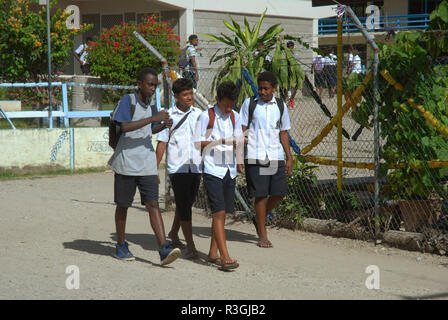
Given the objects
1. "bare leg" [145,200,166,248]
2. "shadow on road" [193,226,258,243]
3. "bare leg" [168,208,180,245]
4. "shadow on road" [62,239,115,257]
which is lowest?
"shadow on road" [193,226,258,243]

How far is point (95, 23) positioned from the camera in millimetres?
22812

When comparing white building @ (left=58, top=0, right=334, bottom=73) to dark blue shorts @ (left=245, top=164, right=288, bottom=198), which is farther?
white building @ (left=58, top=0, right=334, bottom=73)

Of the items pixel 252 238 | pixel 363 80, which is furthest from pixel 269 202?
pixel 363 80

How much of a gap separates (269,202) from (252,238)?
586 mm

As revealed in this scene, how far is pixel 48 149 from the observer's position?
12.3m

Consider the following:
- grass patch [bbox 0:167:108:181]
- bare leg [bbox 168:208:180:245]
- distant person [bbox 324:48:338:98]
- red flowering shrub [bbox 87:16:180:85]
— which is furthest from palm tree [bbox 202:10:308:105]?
red flowering shrub [bbox 87:16:180:85]

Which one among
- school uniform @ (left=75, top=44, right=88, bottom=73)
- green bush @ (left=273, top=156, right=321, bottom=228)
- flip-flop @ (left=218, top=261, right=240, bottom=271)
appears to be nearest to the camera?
flip-flop @ (left=218, top=261, right=240, bottom=271)

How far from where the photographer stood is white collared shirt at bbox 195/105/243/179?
242 inches

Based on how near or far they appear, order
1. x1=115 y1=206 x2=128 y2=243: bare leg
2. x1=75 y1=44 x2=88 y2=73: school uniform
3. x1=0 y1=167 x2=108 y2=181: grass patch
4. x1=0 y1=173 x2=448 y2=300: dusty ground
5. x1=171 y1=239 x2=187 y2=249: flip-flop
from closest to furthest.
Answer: x1=0 y1=173 x2=448 y2=300: dusty ground, x1=115 y1=206 x2=128 y2=243: bare leg, x1=171 y1=239 x2=187 y2=249: flip-flop, x1=0 y1=167 x2=108 y2=181: grass patch, x1=75 y1=44 x2=88 y2=73: school uniform

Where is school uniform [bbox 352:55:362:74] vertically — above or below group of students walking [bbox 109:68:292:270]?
above

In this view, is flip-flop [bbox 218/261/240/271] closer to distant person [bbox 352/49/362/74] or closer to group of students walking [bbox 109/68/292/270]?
group of students walking [bbox 109/68/292/270]

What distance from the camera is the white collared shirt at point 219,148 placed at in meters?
6.14

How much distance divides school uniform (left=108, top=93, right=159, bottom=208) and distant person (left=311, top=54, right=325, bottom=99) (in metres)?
2.54

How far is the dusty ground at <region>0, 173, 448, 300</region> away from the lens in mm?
5293
